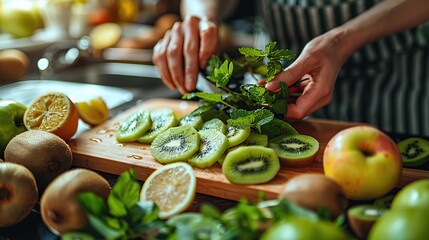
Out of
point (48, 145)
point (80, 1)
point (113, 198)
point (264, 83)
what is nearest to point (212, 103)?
point (264, 83)

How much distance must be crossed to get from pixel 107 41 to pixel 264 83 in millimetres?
1703

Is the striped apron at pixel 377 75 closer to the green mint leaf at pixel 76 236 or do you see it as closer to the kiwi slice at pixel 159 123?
the kiwi slice at pixel 159 123

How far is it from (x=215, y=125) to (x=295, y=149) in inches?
8.9

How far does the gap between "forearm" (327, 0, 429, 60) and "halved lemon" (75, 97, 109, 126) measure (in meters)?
0.72

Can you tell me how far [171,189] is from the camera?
1.02 m

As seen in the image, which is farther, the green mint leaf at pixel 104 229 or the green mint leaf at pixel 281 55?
the green mint leaf at pixel 281 55

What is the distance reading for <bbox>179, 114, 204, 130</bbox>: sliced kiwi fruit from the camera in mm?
1389

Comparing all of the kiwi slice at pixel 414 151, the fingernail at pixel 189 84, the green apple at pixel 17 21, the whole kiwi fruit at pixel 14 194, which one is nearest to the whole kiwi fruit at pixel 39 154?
the whole kiwi fruit at pixel 14 194

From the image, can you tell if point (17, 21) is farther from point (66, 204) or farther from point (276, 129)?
point (66, 204)

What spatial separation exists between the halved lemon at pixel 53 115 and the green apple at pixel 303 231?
0.78 meters

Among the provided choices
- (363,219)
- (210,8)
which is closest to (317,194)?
(363,219)

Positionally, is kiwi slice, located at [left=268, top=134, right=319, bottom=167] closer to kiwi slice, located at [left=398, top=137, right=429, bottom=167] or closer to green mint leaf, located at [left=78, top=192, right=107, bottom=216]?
kiwi slice, located at [left=398, top=137, right=429, bottom=167]

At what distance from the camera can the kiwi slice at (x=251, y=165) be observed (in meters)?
1.11

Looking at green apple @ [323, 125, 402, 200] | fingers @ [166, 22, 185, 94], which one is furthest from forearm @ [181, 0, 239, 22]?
green apple @ [323, 125, 402, 200]
